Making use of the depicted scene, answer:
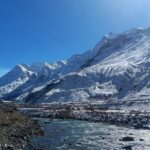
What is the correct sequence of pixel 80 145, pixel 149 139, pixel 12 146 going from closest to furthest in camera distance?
pixel 12 146 < pixel 80 145 < pixel 149 139

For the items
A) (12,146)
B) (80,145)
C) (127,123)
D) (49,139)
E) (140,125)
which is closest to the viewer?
(12,146)

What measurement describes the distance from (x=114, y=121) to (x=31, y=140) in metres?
92.3

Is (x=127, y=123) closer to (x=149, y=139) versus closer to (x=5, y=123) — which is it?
(x=149, y=139)

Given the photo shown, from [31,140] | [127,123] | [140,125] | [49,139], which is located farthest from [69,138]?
[127,123]

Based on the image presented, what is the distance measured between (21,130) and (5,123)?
438 centimetres

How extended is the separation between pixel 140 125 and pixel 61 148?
7671cm

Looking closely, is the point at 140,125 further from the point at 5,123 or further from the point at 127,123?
the point at 5,123

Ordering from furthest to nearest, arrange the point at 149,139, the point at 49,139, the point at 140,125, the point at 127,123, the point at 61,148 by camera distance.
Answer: the point at 127,123 → the point at 140,125 → the point at 149,139 → the point at 49,139 → the point at 61,148

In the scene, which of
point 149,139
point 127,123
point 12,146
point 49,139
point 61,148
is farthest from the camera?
point 127,123

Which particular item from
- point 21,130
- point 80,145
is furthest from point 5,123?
point 80,145

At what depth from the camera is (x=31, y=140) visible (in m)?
95.2

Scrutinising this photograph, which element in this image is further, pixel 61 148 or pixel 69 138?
pixel 69 138

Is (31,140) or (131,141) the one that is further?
(131,141)

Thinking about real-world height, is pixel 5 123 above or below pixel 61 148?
above
